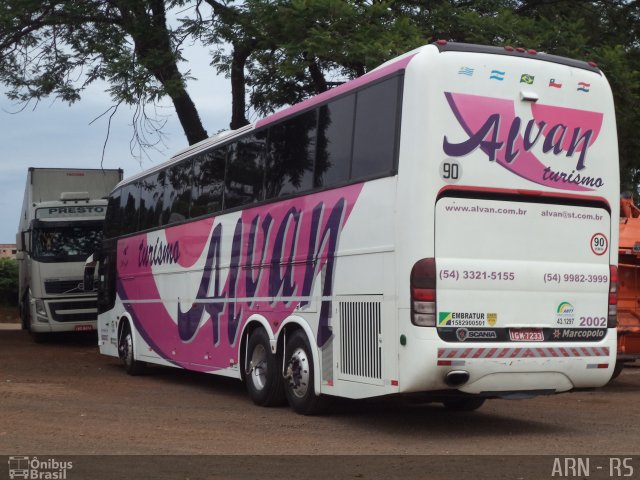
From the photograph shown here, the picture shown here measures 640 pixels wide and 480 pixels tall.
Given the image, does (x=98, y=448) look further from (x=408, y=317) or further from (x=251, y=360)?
(x=251, y=360)

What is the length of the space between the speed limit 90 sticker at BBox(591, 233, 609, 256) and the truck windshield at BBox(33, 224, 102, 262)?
56.2 feet

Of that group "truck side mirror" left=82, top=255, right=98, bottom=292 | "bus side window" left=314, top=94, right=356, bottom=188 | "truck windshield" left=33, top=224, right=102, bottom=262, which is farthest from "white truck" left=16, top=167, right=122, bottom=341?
"bus side window" left=314, top=94, right=356, bottom=188

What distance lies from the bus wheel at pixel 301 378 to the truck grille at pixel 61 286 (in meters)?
14.3

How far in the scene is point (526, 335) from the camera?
10.6m

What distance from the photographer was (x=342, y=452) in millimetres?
9609

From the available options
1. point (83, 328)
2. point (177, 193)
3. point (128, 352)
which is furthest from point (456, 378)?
point (83, 328)

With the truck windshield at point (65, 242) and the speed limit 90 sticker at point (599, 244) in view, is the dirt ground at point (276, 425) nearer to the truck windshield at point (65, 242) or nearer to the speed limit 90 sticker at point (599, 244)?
the speed limit 90 sticker at point (599, 244)

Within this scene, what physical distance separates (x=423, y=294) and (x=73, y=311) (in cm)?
1754

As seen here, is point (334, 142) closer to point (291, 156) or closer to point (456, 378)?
point (291, 156)

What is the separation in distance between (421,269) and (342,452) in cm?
192

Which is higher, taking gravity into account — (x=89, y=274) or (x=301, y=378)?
(x=89, y=274)

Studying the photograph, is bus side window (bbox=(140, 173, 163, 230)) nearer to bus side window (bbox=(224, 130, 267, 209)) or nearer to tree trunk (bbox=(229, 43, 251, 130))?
bus side window (bbox=(224, 130, 267, 209))

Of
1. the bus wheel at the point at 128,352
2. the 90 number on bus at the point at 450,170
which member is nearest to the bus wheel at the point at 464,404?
the 90 number on bus at the point at 450,170
